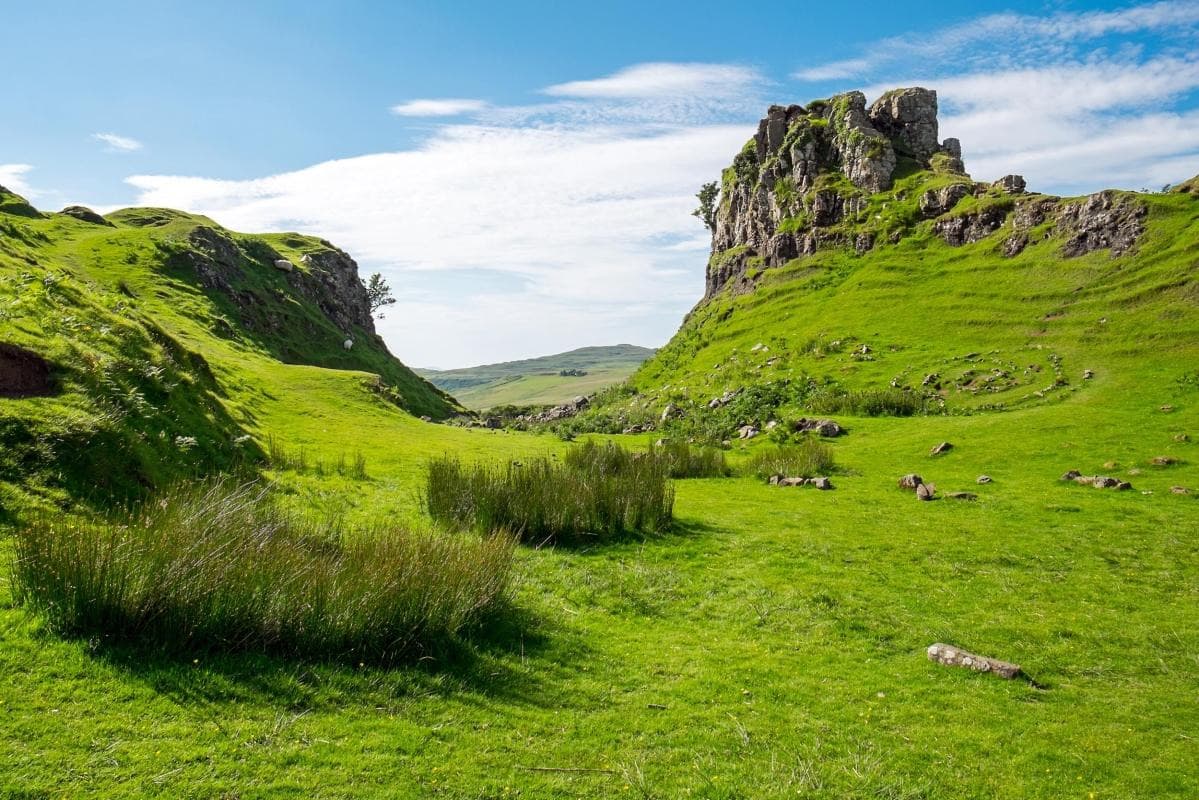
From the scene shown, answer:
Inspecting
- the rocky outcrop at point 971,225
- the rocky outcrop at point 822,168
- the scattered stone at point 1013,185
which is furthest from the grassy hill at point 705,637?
the rocky outcrop at point 822,168

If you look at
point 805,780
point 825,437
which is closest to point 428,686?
point 805,780

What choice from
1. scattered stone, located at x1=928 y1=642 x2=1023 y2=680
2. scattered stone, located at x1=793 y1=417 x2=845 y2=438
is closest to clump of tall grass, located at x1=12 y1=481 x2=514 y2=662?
scattered stone, located at x1=928 y1=642 x2=1023 y2=680

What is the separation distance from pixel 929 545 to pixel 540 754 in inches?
514

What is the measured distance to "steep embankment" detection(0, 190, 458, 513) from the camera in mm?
12594

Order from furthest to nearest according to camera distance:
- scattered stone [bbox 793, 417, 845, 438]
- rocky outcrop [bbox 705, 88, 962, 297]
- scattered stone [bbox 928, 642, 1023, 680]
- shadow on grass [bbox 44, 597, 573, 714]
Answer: rocky outcrop [bbox 705, 88, 962, 297]
scattered stone [bbox 793, 417, 845, 438]
scattered stone [bbox 928, 642, 1023, 680]
shadow on grass [bbox 44, 597, 573, 714]

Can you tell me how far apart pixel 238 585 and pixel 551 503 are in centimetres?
931

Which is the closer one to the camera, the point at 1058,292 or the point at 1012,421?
the point at 1012,421

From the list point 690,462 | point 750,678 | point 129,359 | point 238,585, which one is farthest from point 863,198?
point 238,585

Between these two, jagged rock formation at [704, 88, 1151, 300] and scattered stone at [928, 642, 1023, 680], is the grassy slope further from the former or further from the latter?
jagged rock formation at [704, 88, 1151, 300]

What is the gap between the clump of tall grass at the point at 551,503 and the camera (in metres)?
16.8

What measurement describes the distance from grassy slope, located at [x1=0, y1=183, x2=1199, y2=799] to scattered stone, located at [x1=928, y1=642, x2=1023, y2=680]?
25cm

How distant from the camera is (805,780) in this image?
709 cm

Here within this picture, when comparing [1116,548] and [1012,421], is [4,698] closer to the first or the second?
[1116,548]

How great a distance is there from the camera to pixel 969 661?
997 cm
